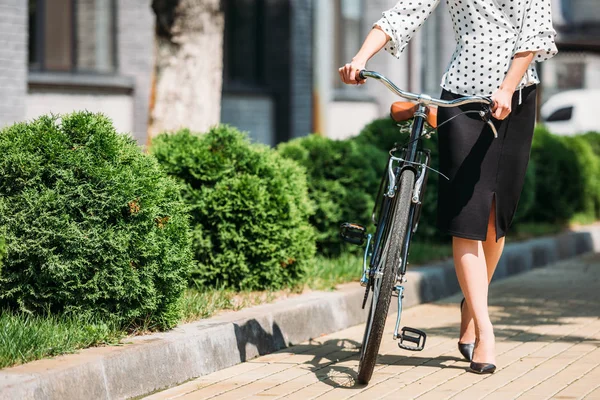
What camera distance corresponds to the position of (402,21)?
536 centimetres

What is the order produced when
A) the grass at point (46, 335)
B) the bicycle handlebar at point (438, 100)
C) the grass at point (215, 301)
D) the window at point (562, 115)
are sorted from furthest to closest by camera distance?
the window at point (562, 115) → the grass at point (215, 301) → the bicycle handlebar at point (438, 100) → the grass at point (46, 335)

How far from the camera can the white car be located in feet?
77.6

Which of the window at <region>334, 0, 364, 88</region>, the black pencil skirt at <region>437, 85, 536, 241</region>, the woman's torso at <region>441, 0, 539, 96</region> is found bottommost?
the black pencil skirt at <region>437, 85, 536, 241</region>

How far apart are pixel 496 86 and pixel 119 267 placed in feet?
6.11

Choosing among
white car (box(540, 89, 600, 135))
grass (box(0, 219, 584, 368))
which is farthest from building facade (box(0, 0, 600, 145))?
grass (box(0, 219, 584, 368))

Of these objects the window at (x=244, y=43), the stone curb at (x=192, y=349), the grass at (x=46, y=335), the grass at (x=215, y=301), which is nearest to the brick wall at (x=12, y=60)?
the stone curb at (x=192, y=349)

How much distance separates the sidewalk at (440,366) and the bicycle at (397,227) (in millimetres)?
223

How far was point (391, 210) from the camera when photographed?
5.17 metres

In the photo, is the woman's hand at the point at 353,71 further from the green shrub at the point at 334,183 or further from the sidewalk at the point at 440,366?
the green shrub at the point at 334,183

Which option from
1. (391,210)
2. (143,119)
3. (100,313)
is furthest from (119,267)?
(143,119)

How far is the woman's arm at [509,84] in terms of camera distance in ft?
16.6

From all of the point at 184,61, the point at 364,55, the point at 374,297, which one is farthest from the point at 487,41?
the point at 184,61

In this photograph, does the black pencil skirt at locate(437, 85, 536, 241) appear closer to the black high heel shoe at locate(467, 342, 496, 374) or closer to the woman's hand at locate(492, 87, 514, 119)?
the woman's hand at locate(492, 87, 514, 119)

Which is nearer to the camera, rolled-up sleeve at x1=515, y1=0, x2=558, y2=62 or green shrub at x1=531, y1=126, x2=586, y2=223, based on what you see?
rolled-up sleeve at x1=515, y1=0, x2=558, y2=62
